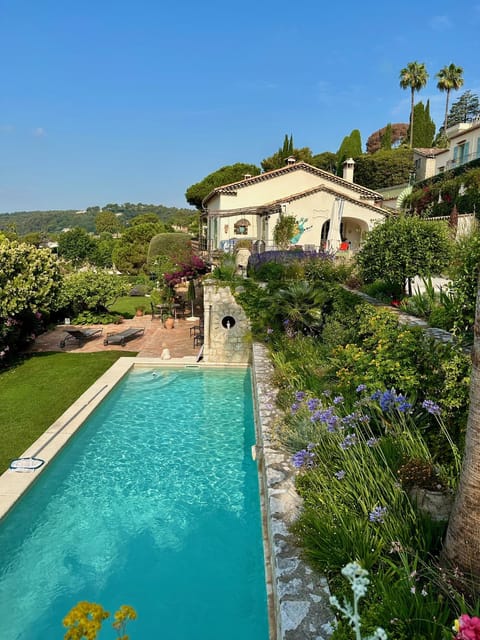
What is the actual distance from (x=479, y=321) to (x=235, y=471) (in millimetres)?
6269

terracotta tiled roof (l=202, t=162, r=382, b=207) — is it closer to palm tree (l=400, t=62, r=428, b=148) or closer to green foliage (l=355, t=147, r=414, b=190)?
green foliage (l=355, t=147, r=414, b=190)

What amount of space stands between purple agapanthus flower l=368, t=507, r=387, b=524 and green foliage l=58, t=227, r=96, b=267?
58106 millimetres

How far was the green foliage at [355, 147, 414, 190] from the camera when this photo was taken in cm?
4700

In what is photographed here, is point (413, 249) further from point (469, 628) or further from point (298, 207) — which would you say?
point (298, 207)

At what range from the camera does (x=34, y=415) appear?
10.1 metres

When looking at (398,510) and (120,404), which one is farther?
(120,404)

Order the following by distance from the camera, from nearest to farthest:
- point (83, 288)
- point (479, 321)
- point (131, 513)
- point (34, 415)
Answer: point (479, 321)
point (131, 513)
point (34, 415)
point (83, 288)

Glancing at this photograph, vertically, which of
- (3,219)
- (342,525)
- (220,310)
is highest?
(3,219)

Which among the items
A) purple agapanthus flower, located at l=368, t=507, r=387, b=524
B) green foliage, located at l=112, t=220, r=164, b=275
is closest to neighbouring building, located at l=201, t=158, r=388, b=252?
green foliage, located at l=112, t=220, r=164, b=275

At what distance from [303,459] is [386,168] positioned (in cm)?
4921

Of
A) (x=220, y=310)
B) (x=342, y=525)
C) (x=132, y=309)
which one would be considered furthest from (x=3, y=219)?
(x=342, y=525)

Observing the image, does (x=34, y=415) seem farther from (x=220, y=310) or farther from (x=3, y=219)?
(x=3, y=219)

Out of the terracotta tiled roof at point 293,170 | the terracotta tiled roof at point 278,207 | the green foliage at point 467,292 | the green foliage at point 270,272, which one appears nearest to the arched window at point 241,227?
the terracotta tiled roof at point 278,207

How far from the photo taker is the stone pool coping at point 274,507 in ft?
10.6
